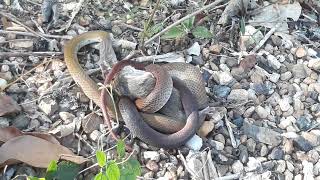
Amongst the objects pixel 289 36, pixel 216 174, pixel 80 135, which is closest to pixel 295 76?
pixel 289 36

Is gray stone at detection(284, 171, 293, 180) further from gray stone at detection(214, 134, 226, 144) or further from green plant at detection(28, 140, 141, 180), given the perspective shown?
green plant at detection(28, 140, 141, 180)

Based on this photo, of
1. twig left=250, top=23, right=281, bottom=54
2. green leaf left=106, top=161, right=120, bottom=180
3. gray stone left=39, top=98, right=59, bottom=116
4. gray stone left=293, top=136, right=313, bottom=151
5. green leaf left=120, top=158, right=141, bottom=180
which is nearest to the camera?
green leaf left=106, top=161, right=120, bottom=180

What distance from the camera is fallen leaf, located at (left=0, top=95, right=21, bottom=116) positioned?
3240 mm

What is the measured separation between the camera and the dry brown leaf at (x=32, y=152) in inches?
120

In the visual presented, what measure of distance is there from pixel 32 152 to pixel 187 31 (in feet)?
4.05

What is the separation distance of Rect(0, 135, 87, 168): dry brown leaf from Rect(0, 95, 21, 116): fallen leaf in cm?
19

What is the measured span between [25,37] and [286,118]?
1.61 metres

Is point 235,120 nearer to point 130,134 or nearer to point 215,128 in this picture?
point 215,128

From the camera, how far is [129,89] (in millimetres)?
3283

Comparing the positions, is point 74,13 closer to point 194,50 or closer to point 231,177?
point 194,50

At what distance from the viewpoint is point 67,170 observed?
306cm

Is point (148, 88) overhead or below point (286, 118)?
overhead

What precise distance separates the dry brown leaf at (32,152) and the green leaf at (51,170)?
100 mm

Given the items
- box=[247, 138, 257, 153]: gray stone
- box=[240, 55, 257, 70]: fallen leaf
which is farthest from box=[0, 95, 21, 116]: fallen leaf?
box=[240, 55, 257, 70]: fallen leaf
